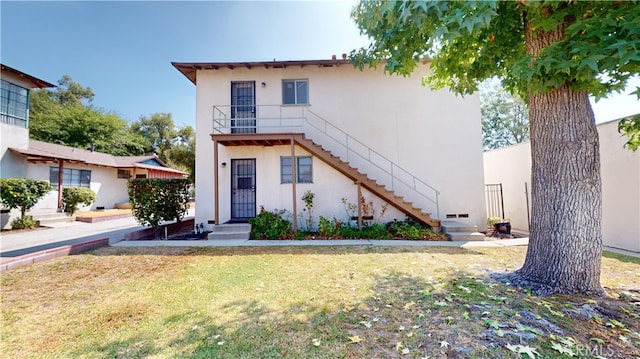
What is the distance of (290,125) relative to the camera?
952 centimetres

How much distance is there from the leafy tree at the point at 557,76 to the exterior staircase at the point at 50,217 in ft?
52.9

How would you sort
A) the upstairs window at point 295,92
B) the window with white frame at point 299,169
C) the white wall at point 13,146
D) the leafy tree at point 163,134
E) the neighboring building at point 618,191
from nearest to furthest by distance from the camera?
1. the neighboring building at point 618,191
2. the window with white frame at point 299,169
3. the upstairs window at point 295,92
4. the white wall at point 13,146
5. the leafy tree at point 163,134

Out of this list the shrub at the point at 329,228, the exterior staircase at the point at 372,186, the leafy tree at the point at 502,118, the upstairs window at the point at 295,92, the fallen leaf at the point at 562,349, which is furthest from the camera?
the leafy tree at the point at 502,118

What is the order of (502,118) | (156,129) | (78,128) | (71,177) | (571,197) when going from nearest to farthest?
1. (571,197)
2. (71,177)
3. (502,118)
4. (78,128)
5. (156,129)

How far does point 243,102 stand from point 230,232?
206 inches

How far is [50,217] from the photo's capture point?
1167 centimetres

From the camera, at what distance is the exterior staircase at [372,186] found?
8.37 meters

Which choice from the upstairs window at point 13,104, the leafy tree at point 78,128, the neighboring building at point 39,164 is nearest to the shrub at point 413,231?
the neighboring building at point 39,164

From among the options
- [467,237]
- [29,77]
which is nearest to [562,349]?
[467,237]

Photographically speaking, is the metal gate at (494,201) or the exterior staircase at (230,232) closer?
the exterior staircase at (230,232)

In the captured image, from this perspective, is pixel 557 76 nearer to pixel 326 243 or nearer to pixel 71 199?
pixel 326 243

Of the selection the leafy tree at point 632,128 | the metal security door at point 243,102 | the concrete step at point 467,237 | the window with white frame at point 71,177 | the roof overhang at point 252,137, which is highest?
the metal security door at point 243,102

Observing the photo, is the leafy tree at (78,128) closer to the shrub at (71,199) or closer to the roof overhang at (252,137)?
the shrub at (71,199)

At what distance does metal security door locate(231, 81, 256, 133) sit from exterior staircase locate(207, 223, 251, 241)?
12.6 ft
